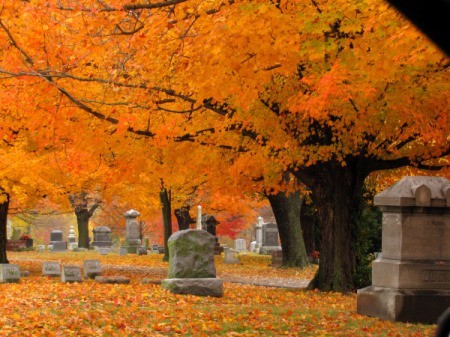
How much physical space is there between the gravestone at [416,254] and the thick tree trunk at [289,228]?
19.4 metres

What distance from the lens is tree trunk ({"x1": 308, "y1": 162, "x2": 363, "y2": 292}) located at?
63.7 feet

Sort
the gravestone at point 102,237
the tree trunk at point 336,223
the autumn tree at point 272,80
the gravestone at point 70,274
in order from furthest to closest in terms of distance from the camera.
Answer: the gravestone at point 102,237 → the gravestone at point 70,274 → the tree trunk at point 336,223 → the autumn tree at point 272,80

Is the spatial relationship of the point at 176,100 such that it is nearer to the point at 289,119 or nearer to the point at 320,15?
the point at 289,119

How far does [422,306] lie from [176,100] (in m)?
8.15

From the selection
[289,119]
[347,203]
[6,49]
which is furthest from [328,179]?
[6,49]

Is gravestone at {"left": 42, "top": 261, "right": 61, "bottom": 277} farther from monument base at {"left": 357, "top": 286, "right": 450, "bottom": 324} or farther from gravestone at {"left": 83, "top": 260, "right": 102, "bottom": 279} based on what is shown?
monument base at {"left": 357, "top": 286, "right": 450, "bottom": 324}

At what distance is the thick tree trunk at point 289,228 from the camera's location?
32906 millimetres

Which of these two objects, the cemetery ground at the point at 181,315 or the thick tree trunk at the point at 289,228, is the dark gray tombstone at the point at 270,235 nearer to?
the thick tree trunk at the point at 289,228

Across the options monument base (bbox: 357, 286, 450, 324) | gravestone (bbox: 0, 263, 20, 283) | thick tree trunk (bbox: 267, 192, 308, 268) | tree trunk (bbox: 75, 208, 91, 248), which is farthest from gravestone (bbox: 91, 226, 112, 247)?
monument base (bbox: 357, 286, 450, 324)

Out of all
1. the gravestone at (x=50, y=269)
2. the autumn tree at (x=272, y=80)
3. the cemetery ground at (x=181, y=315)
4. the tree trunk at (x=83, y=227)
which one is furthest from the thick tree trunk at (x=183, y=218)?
the cemetery ground at (x=181, y=315)

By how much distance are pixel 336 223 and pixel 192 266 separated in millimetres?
3948

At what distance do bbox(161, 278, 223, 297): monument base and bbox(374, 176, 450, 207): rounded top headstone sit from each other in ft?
16.2

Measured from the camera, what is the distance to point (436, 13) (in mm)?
2932

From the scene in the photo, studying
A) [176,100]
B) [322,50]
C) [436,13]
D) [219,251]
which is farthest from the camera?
[219,251]
